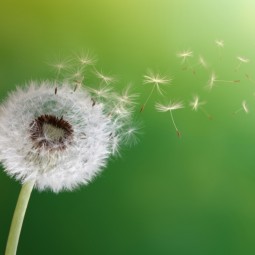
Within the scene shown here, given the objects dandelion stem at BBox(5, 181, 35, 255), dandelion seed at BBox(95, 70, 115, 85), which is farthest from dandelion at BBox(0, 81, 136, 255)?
dandelion seed at BBox(95, 70, 115, 85)

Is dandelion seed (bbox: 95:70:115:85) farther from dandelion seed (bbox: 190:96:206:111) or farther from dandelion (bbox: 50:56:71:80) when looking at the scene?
dandelion seed (bbox: 190:96:206:111)

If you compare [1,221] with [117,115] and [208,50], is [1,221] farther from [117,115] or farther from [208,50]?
[208,50]

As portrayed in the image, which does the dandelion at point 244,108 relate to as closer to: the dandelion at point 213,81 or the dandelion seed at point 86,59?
the dandelion at point 213,81

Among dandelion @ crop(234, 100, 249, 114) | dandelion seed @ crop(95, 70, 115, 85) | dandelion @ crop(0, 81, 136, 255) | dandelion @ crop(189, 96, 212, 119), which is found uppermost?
dandelion @ crop(234, 100, 249, 114)

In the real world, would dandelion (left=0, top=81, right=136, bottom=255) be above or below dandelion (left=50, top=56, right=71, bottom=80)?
below

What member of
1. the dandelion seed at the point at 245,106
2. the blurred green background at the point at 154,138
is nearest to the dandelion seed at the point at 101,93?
the blurred green background at the point at 154,138

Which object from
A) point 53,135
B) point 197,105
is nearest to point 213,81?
point 197,105

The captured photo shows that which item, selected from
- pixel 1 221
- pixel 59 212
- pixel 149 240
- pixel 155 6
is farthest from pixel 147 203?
pixel 155 6

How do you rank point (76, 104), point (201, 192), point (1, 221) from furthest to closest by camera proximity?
point (201, 192)
point (1, 221)
point (76, 104)
